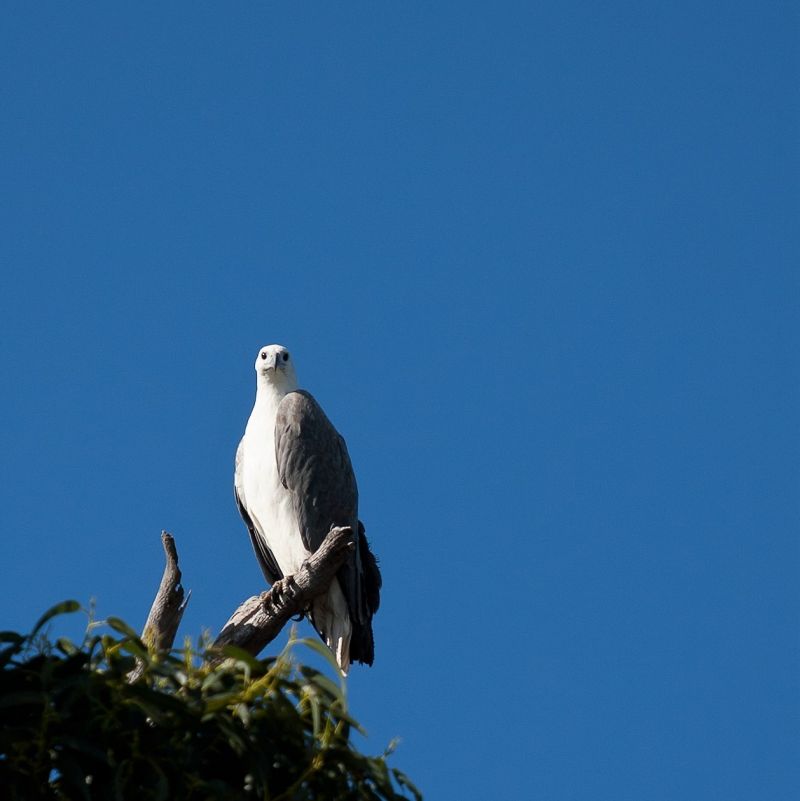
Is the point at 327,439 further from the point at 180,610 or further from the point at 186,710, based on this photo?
the point at 186,710

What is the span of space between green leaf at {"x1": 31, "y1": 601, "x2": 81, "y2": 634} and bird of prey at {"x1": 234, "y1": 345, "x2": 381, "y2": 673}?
18.4 ft

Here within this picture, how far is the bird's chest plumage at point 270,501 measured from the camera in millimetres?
9141

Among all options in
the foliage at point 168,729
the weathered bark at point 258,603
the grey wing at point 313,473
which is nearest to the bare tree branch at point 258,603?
the weathered bark at point 258,603

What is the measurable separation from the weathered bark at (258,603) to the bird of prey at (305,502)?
1.91 m

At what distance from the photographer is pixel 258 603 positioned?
6.32 metres

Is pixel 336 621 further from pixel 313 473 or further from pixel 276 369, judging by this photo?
pixel 276 369

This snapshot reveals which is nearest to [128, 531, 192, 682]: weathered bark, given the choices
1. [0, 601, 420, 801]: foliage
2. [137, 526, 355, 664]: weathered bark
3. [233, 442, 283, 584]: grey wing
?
[137, 526, 355, 664]: weathered bark

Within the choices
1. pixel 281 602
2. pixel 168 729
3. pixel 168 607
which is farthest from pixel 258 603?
pixel 168 729

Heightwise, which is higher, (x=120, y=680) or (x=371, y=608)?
(x=371, y=608)

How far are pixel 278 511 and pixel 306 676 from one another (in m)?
5.82

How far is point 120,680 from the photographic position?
3047 mm

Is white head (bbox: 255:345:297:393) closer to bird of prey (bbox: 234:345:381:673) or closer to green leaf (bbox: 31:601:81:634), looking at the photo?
bird of prey (bbox: 234:345:381:673)

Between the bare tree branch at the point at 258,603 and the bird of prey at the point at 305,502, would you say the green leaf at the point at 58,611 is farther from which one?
the bird of prey at the point at 305,502

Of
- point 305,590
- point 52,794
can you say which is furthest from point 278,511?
point 52,794
